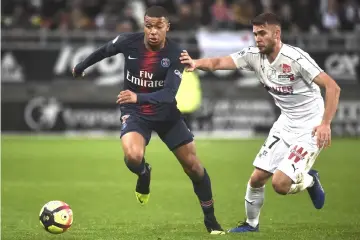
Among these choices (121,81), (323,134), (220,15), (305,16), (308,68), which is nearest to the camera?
(323,134)

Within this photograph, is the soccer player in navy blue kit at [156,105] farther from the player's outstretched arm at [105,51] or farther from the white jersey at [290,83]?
the white jersey at [290,83]

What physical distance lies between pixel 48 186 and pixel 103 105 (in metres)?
6.97

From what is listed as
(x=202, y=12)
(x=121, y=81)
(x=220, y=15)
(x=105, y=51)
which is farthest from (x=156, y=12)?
(x=202, y=12)

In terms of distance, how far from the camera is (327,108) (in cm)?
815

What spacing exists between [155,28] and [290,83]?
1407mm

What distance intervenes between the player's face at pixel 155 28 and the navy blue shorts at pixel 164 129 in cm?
79

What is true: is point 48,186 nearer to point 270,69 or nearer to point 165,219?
point 165,219

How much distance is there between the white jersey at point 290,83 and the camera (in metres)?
8.56

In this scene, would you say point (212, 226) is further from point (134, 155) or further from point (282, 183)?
point (134, 155)

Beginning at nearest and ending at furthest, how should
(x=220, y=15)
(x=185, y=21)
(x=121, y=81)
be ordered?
1. (x=121, y=81)
2. (x=185, y=21)
3. (x=220, y=15)

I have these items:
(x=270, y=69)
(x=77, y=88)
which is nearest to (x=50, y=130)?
(x=77, y=88)

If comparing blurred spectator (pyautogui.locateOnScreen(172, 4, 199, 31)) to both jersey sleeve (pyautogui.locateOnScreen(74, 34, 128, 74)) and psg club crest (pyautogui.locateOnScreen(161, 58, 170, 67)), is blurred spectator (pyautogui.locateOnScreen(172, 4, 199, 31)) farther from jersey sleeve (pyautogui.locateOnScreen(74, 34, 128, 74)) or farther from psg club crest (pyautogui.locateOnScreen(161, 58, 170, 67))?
psg club crest (pyautogui.locateOnScreen(161, 58, 170, 67))

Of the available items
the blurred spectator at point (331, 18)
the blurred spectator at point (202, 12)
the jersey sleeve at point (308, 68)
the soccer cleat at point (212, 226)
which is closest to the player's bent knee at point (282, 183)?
the soccer cleat at point (212, 226)

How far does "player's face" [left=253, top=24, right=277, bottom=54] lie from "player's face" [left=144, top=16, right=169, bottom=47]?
0.89 metres
